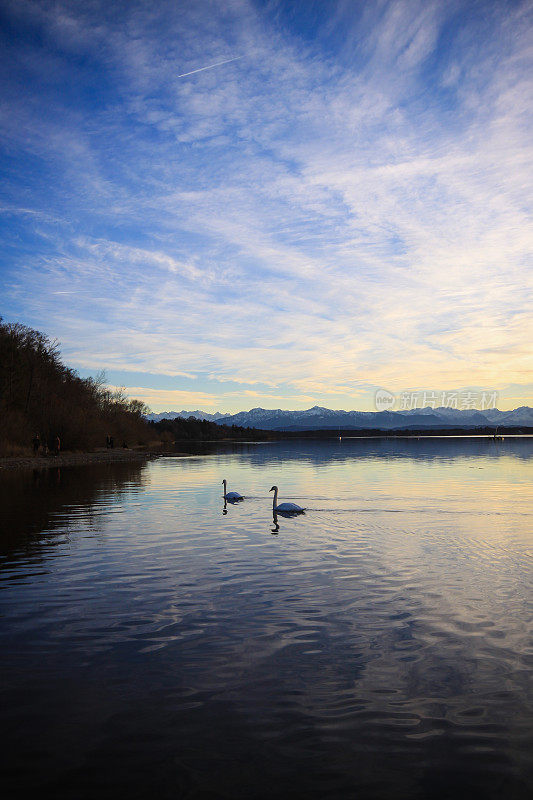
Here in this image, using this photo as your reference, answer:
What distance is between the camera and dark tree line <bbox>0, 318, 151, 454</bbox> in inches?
2424

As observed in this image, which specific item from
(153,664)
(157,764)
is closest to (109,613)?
(153,664)

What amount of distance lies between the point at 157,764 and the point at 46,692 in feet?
7.96

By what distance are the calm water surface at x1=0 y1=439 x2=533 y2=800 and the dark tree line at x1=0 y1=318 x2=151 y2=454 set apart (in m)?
47.1

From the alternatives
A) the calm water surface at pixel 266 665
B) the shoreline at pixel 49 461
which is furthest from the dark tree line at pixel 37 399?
the calm water surface at pixel 266 665

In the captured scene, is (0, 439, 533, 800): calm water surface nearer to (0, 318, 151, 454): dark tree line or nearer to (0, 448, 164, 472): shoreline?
(0, 448, 164, 472): shoreline

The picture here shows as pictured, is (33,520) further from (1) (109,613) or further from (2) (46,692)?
(2) (46,692)

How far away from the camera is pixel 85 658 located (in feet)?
28.3

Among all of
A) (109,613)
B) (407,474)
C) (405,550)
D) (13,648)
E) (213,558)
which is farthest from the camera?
(407,474)

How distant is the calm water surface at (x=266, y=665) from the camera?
19.0 ft

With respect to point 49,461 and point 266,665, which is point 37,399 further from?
point 266,665

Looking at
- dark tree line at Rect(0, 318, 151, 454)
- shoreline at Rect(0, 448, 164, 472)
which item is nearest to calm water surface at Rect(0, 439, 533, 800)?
shoreline at Rect(0, 448, 164, 472)

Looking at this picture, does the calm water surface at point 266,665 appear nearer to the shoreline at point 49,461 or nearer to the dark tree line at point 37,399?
the shoreline at point 49,461

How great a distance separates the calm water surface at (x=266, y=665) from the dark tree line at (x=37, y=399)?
4705 cm

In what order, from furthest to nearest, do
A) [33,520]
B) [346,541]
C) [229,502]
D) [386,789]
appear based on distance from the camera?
[229,502] < [33,520] < [346,541] < [386,789]
